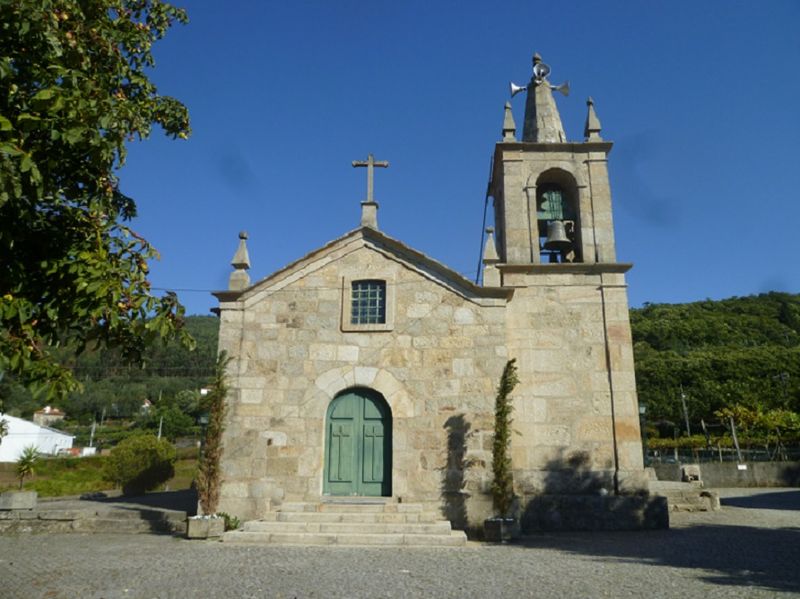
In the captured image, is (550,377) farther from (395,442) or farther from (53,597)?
(53,597)

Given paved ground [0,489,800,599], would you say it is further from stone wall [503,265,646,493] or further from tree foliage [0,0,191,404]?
tree foliage [0,0,191,404]

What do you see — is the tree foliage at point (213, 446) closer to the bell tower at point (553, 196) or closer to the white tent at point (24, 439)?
A: the bell tower at point (553, 196)

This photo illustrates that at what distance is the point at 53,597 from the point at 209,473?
5278 mm

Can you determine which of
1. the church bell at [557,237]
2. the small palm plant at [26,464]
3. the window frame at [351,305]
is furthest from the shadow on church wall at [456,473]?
the small palm plant at [26,464]

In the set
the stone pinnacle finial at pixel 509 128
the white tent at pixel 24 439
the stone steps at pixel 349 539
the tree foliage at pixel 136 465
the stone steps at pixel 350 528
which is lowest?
the stone steps at pixel 349 539

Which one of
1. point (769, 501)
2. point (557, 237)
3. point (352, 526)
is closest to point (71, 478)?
point (352, 526)

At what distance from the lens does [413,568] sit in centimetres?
777

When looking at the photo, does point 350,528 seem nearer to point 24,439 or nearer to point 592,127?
point 592,127

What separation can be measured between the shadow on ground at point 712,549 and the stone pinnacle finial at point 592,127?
953 cm

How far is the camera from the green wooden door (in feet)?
39.3

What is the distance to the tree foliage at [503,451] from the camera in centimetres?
1102

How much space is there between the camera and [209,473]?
11359 mm

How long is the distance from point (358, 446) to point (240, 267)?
497cm

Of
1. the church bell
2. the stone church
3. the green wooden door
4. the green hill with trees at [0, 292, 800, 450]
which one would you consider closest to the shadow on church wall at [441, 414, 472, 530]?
the stone church
